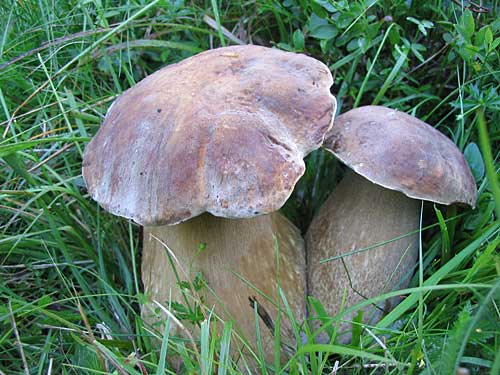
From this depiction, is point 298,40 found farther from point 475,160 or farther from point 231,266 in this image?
point 231,266

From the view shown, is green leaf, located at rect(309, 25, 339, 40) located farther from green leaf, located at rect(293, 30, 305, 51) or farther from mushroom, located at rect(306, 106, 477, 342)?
mushroom, located at rect(306, 106, 477, 342)

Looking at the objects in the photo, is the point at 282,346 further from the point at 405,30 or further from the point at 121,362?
the point at 405,30

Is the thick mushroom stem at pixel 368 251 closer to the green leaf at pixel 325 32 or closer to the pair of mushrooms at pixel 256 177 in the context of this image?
the pair of mushrooms at pixel 256 177

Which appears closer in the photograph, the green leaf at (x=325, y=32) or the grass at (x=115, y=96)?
the grass at (x=115, y=96)

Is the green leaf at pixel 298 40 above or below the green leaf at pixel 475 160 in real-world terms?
above

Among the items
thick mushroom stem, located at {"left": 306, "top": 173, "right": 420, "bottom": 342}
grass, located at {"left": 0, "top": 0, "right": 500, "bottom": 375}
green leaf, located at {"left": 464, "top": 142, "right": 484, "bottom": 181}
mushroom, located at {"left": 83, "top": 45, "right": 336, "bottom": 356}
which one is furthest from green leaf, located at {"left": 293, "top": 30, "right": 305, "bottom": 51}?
green leaf, located at {"left": 464, "top": 142, "right": 484, "bottom": 181}

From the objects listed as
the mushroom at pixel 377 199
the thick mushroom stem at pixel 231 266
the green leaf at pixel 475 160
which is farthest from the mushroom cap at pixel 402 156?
the thick mushroom stem at pixel 231 266

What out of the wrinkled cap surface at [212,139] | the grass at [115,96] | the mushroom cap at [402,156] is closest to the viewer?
the wrinkled cap surface at [212,139]
